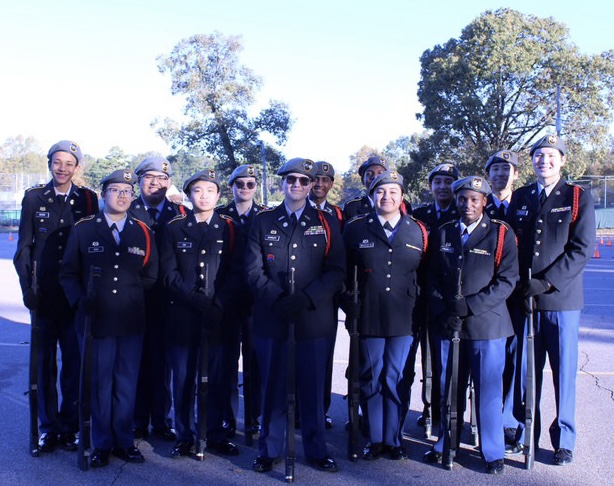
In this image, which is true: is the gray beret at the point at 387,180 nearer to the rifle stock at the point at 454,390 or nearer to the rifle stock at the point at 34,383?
the rifle stock at the point at 454,390

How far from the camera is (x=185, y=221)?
4.87 meters

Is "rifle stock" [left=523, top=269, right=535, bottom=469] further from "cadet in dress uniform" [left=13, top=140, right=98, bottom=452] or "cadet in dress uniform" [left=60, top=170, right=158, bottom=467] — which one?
"cadet in dress uniform" [left=13, top=140, right=98, bottom=452]

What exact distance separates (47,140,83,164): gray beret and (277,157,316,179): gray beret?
169cm

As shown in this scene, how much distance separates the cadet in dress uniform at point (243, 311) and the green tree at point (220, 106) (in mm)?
30821

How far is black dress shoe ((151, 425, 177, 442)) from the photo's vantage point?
516 cm

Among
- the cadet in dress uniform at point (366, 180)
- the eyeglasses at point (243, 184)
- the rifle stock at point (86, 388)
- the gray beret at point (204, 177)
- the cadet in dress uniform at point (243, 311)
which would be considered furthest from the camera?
the cadet in dress uniform at point (366, 180)

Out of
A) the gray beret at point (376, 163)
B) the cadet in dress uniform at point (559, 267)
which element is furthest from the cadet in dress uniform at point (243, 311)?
the cadet in dress uniform at point (559, 267)

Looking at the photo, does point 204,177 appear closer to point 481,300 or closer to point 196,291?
point 196,291

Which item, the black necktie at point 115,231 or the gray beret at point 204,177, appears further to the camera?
the gray beret at point 204,177

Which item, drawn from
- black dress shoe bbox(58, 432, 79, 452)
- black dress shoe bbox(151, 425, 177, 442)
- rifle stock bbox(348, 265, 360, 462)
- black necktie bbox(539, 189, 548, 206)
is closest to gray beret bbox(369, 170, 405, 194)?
rifle stock bbox(348, 265, 360, 462)

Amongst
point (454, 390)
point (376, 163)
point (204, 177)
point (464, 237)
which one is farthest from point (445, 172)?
point (204, 177)

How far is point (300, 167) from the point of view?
4.60m

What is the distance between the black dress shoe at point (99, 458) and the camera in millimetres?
4551

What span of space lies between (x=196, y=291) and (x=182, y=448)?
1168mm
